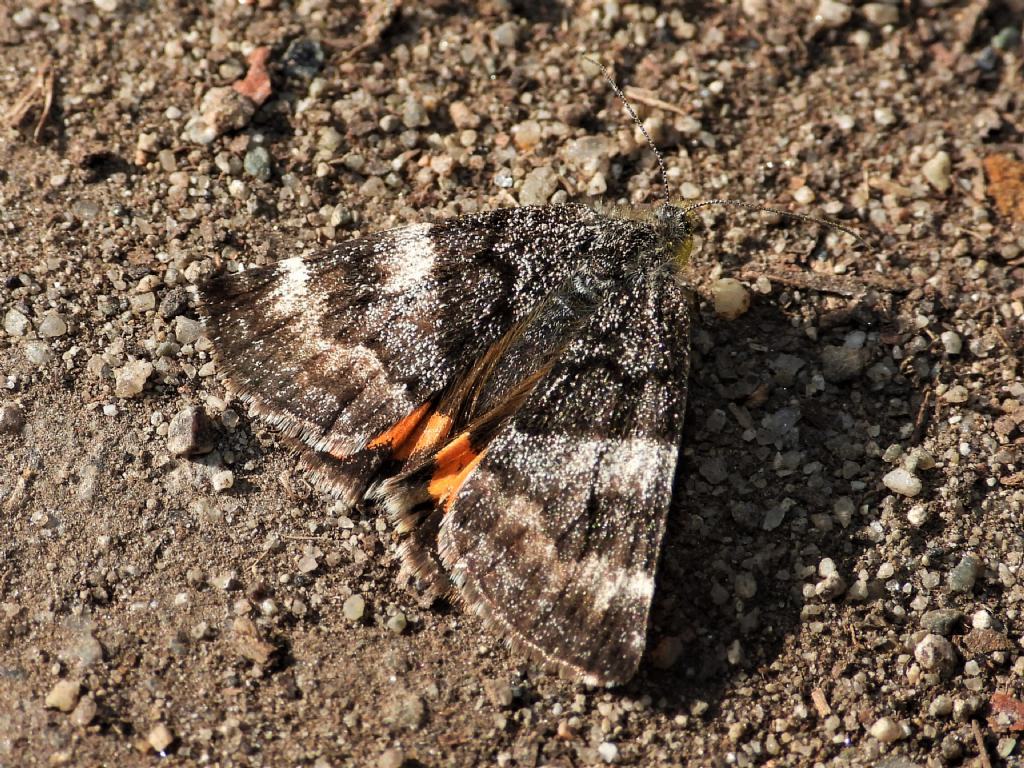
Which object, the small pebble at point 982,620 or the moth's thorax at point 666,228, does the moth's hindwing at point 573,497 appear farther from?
the small pebble at point 982,620

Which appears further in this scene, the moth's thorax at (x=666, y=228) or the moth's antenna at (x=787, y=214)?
the moth's antenna at (x=787, y=214)

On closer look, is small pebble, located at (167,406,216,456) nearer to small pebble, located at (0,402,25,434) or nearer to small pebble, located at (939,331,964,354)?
small pebble, located at (0,402,25,434)

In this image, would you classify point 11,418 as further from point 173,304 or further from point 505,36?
point 505,36

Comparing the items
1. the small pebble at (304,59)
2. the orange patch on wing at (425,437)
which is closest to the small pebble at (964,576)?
the orange patch on wing at (425,437)

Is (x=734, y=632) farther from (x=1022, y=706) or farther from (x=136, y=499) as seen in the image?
(x=136, y=499)

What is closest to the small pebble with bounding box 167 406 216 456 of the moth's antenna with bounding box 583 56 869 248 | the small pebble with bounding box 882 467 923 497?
the moth's antenna with bounding box 583 56 869 248

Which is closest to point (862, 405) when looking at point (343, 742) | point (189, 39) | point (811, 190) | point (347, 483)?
point (811, 190)
